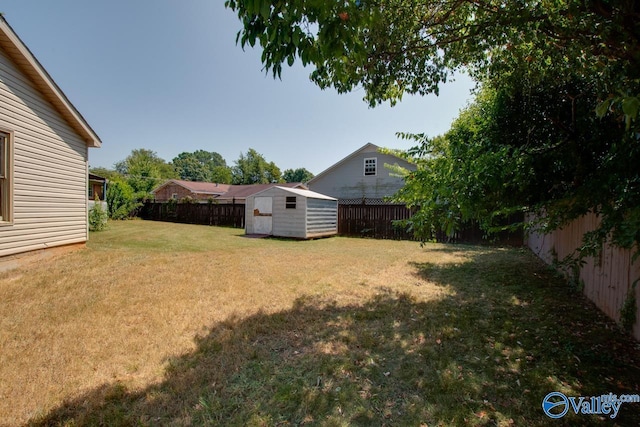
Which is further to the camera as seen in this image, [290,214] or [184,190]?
[184,190]

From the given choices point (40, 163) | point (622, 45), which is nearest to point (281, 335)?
point (622, 45)

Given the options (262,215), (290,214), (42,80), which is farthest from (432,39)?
(262,215)

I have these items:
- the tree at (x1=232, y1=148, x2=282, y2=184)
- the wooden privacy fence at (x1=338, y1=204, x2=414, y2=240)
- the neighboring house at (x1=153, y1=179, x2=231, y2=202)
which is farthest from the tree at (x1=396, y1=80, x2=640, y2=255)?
the tree at (x1=232, y1=148, x2=282, y2=184)

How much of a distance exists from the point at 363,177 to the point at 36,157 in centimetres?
1449

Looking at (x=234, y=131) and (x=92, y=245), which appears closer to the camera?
(x=92, y=245)

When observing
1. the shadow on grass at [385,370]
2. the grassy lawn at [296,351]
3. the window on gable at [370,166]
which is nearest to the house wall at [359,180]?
the window on gable at [370,166]

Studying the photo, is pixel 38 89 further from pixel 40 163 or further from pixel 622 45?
pixel 622 45

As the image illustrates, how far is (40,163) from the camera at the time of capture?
614 centimetres

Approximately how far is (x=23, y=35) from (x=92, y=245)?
5153 mm

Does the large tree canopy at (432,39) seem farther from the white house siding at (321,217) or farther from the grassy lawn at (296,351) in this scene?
the white house siding at (321,217)

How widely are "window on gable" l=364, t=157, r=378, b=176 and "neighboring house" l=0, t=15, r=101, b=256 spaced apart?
43.8 feet

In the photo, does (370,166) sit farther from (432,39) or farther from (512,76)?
(512,76)

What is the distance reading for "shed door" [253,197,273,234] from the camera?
41.0 feet

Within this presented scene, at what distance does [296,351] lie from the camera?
8.86ft
